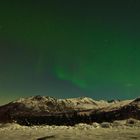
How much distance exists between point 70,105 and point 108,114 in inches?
1687

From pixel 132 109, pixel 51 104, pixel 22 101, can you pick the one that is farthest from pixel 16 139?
pixel 22 101

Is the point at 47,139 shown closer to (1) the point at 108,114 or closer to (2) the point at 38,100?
(1) the point at 108,114

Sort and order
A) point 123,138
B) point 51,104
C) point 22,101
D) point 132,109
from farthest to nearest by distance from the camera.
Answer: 1. point 22,101
2. point 51,104
3. point 132,109
4. point 123,138

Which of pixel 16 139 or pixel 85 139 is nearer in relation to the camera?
pixel 85 139

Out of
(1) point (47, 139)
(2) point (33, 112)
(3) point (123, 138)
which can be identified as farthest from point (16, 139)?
(2) point (33, 112)

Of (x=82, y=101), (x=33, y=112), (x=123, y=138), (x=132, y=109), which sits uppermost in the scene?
(x=82, y=101)

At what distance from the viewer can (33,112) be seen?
4843 inches

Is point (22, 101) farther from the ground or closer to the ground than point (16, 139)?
farther from the ground

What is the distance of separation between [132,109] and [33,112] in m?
43.3

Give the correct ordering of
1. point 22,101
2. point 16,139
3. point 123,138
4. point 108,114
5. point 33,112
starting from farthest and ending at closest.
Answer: point 22,101
point 33,112
point 108,114
point 16,139
point 123,138

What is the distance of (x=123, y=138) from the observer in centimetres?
Answer: 3397

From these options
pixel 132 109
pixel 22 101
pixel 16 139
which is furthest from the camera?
pixel 22 101

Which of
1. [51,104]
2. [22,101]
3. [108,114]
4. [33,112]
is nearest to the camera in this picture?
[108,114]

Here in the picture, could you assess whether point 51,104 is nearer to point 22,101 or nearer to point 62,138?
point 22,101
